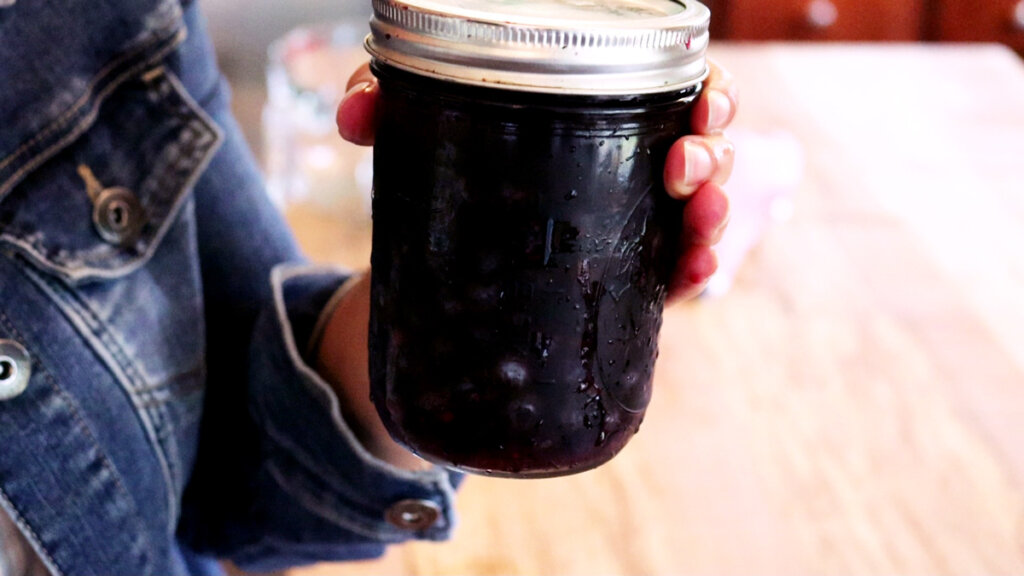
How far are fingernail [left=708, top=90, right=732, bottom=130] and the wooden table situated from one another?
40 cm

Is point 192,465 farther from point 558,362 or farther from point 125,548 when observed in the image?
point 558,362

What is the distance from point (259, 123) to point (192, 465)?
1.88m

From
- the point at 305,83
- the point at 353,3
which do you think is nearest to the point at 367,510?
the point at 305,83

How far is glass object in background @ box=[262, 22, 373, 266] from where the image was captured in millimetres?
1270

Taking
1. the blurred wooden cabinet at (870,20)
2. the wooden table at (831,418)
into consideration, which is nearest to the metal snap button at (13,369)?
the wooden table at (831,418)

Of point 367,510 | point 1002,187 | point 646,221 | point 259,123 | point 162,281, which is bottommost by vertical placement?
point 259,123

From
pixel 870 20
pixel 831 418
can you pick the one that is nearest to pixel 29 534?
pixel 831 418

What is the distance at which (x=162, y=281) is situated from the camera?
77 cm

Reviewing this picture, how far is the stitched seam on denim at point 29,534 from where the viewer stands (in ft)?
2.16

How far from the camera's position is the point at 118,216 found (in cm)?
75

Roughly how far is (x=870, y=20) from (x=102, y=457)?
3189 mm

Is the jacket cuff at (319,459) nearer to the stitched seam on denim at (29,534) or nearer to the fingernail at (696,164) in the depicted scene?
the stitched seam on denim at (29,534)

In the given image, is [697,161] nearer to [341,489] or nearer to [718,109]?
[718,109]

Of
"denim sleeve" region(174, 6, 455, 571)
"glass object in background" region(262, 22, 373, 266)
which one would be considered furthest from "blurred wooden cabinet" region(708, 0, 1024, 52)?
"denim sleeve" region(174, 6, 455, 571)
